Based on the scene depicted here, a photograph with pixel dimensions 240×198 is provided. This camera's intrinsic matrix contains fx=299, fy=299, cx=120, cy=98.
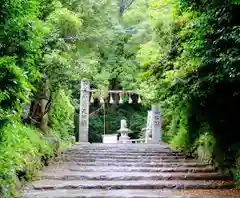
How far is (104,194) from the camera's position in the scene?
16.6ft

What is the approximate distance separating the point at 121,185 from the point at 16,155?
199 centimetres

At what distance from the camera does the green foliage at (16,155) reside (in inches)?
175

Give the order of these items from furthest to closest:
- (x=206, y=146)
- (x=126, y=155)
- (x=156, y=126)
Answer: (x=156, y=126)
(x=126, y=155)
(x=206, y=146)

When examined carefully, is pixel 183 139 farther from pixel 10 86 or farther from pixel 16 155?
pixel 10 86

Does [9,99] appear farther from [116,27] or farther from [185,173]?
[116,27]

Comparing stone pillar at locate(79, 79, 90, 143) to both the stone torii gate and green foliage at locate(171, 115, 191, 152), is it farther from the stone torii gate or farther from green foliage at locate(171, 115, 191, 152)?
green foliage at locate(171, 115, 191, 152)

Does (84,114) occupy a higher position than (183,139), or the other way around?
(84,114)

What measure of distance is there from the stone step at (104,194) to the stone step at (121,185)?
0.53 ft

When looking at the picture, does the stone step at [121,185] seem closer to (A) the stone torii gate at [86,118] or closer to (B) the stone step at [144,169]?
(B) the stone step at [144,169]

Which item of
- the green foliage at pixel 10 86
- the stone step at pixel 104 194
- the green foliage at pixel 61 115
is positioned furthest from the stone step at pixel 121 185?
the green foliage at pixel 61 115

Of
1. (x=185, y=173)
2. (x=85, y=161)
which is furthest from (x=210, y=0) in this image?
(x=85, y=161)

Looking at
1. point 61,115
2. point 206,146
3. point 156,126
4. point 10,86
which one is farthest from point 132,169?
point 156,126

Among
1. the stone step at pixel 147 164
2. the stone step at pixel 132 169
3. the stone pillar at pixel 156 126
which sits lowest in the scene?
the stone step at pixel 132 169

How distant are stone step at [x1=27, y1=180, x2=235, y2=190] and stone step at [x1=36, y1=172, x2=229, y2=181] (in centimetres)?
26
